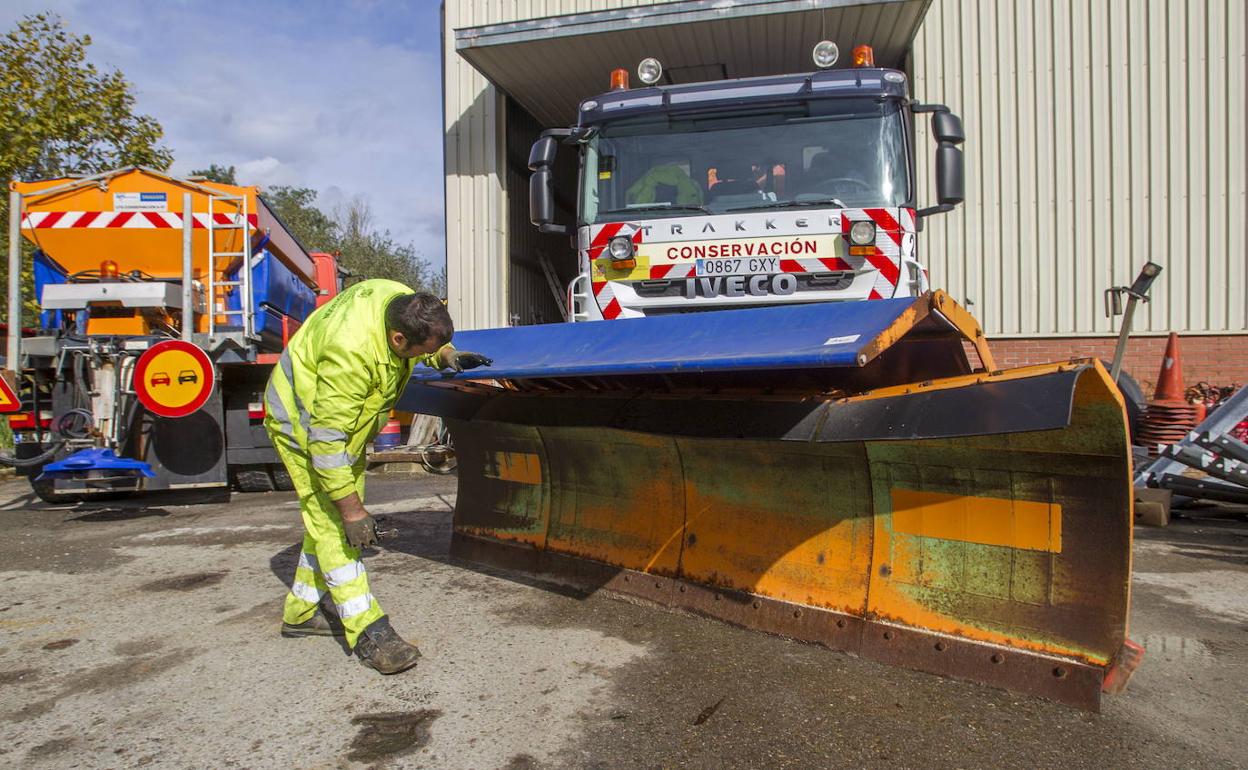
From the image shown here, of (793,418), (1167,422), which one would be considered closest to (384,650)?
(793,418)

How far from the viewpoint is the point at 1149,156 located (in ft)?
30.0

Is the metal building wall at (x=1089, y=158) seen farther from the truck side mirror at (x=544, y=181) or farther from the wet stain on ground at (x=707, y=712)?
the wet stain on ground at (x=707, y=712)

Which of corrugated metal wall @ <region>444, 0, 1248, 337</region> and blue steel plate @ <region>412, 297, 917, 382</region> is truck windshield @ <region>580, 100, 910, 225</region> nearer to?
blue steel plate @ <region>412, 297, 917, 382</region>

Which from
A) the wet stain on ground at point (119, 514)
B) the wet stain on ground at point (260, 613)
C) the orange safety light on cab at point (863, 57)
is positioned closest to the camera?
the wet stain on ground at point (260, 613)

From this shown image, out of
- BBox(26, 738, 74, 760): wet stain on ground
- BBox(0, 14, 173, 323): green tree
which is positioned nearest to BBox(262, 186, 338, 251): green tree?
BBox(0, 14, 173, 323): green tree

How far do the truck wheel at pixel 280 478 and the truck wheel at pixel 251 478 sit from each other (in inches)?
1.9

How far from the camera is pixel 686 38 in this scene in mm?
8742

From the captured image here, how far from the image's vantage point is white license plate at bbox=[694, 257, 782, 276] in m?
4.34

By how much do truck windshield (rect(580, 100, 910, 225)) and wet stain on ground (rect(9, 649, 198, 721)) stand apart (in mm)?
3071

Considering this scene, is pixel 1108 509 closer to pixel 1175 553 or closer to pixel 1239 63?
pixel 1175 553

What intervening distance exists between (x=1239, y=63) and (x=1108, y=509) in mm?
9220

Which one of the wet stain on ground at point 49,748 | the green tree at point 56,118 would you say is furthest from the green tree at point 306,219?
the wet stain on ground at point 49,748

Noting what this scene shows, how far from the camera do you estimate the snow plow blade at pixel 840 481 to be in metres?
2.47

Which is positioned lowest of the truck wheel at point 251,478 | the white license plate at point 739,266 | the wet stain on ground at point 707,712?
the wet stain on ground at point 707,712
